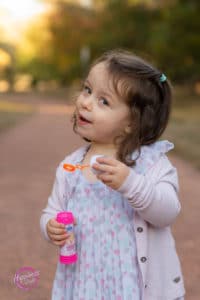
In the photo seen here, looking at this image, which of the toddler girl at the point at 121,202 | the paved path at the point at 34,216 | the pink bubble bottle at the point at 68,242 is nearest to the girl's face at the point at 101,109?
Result: the toddler girl at the point at 121,202

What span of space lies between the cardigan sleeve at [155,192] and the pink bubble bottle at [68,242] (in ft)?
0.68

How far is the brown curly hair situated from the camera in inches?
71.1

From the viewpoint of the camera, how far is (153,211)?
1.73 meters

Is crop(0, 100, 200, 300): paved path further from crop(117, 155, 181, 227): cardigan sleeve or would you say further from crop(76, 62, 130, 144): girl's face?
crop(76, 62, 130, 144): girl's face

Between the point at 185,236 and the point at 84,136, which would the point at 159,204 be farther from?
the point at 185,236

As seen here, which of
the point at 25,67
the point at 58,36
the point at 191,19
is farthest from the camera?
the point at 25,67

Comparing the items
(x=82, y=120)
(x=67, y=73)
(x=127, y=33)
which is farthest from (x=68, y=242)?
(x=67, y=73)

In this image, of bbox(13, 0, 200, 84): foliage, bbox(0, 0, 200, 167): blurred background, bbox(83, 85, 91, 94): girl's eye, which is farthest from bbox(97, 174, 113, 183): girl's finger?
bbox(13, 0, 200, 84): foliage

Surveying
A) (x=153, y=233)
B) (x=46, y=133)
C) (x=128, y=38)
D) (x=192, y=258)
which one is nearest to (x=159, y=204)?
(x=153, y=233)

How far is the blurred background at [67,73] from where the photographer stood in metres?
5.55

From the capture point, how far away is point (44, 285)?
331cm

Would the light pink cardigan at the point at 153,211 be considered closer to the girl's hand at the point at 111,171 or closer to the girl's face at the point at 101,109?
the girl's hand at the point at 111,171

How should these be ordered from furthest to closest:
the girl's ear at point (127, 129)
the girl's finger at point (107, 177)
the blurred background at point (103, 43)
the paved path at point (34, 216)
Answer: the blurred background at point (103, 43) < the paved path at point (34, 216) < the girl's ear at point (127, 129) < the girl's finger at point (107, 177)

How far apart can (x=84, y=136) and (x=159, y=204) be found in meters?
0.36
